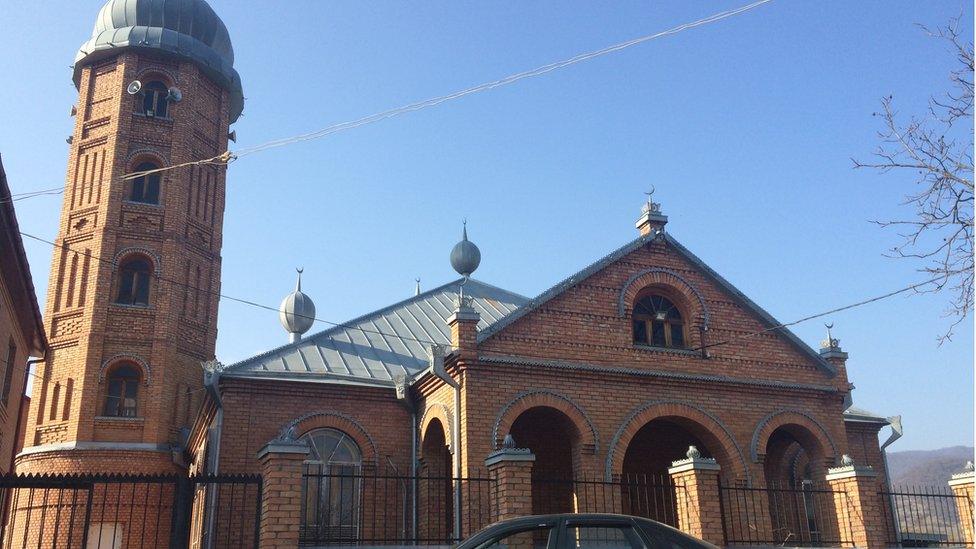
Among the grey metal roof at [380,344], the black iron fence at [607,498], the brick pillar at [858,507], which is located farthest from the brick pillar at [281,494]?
the brick pillar at [858,507]

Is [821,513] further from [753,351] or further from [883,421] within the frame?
[883,421]

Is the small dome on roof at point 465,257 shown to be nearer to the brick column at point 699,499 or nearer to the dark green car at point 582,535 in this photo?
the brick column at point 699,499

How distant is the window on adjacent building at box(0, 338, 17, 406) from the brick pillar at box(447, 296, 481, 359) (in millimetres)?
9080

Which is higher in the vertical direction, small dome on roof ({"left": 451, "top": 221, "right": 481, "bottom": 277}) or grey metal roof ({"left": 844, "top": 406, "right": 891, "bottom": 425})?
small dome on roof ({"left": 451, "top": 221, "right": 481, "bottom": 277})

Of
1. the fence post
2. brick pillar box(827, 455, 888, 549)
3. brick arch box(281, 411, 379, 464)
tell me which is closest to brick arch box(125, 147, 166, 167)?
brick arch box(281, 411, 379, 464)

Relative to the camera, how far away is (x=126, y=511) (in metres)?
18.4

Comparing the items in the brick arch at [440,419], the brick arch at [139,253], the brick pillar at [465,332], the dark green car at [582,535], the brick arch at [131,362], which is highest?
the brick arch at [139,253]

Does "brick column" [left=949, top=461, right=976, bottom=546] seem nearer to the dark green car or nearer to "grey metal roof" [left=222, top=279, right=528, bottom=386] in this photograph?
"grey metal roof" [left=222, top=279, right=528, bottom=386]

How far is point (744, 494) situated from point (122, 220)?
15343 mm

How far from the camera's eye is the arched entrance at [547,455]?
14.7 meters

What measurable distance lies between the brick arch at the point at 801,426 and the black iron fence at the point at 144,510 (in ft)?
27.4

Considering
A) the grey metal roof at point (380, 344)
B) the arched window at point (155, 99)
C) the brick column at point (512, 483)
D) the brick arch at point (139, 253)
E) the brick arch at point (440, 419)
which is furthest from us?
the arched window at point (155, 99)

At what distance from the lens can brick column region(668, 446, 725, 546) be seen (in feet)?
36.9

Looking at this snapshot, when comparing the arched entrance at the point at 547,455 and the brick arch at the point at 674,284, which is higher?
the brick arch at the point at 674,284
